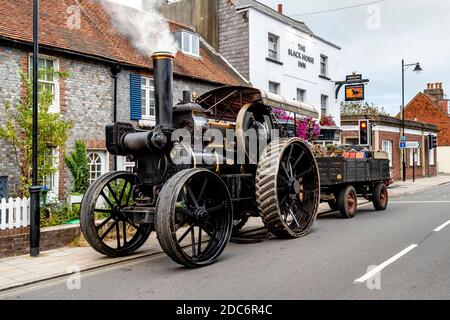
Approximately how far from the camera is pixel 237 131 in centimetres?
805

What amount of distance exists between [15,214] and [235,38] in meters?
14.4

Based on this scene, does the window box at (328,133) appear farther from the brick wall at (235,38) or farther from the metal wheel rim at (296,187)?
the metal wheel rim at (296,187)

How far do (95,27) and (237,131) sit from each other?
901 centimetres

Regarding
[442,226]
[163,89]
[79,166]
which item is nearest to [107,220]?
[163,89]

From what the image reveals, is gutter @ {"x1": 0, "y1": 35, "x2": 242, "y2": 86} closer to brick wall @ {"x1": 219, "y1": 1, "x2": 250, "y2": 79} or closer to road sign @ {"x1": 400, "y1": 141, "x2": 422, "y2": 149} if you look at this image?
brick wall @ {"x1": 219, "y1": 1, "x2": 250, "y2": 79}

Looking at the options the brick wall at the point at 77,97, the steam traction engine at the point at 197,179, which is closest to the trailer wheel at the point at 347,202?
the steam traction engine at the point at 197,179

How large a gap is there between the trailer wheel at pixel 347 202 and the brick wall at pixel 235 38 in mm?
9302

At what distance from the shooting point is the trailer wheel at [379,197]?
43.4 ft

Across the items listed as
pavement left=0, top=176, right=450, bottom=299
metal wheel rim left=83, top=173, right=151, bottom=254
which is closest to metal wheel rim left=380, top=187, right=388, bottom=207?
pavement left=0, top=176, right=450, bottom=299

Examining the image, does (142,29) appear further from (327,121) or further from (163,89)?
(327,121)

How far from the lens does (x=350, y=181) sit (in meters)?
11.6
